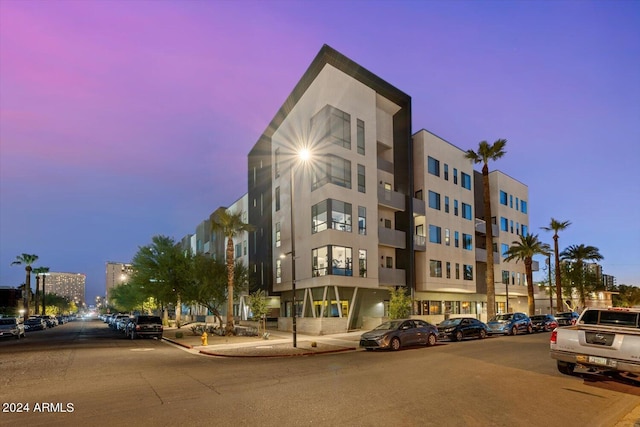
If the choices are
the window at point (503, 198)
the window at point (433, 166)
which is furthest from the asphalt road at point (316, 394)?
the window at point (503, 198)

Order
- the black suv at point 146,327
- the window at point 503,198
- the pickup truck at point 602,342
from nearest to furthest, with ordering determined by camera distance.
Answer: the pickup truck at point 602,342, the black suv at point 146,327, the window at point 503,198

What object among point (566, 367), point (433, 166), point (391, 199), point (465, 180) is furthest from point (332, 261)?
point (465, 180)

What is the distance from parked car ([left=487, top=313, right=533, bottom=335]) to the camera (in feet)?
99.4

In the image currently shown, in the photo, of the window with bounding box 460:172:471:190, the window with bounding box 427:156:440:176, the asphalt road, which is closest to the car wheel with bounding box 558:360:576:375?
the asphalt road

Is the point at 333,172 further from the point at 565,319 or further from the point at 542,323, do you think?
the point at 565,319

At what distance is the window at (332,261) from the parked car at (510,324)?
1088cm

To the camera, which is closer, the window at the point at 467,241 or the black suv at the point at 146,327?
the black suv at the point at 146,327

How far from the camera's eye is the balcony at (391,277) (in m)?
36.3

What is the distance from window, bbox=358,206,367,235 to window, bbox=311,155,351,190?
232 cm

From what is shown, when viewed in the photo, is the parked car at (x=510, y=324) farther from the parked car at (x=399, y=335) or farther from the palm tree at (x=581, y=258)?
the palm tree at (x=581, y=258)

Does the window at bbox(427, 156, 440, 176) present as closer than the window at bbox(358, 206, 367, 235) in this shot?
No

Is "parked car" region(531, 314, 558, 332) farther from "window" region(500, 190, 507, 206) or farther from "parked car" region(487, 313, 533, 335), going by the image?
"window" region(500, 190, 507, 206)

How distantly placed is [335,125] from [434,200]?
46.7 feet

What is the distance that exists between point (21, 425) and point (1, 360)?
13.9m
